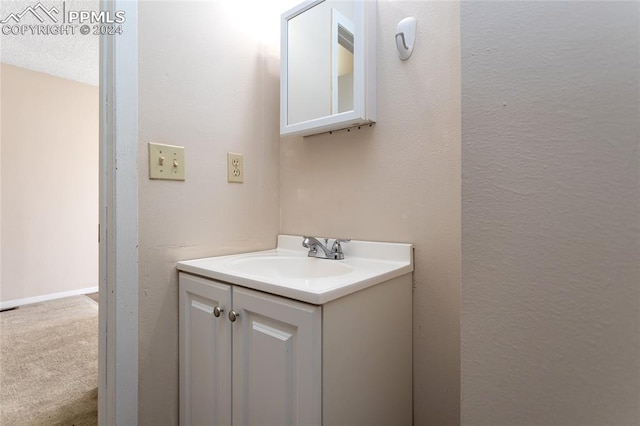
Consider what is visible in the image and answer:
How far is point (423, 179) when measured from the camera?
1.06 metres

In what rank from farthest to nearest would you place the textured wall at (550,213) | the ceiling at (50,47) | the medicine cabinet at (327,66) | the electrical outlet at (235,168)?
1. the ceiling at (50,47)
2. the electrical outlet at (235,168)
3. the medicine cabinet at (327,66)
4. the textured wall at (550,213)

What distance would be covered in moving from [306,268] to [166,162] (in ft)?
2.03

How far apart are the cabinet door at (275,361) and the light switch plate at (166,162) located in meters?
0.48

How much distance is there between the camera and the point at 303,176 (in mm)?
1396

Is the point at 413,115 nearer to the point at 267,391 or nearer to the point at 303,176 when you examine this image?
the point at 303,176

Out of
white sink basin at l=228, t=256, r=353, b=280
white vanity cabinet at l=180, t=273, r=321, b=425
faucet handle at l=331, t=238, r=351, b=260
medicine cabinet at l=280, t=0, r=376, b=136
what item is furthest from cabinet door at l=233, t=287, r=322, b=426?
medicine cabinet at l=280, t=0, r=376, b=136

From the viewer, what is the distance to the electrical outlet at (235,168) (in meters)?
1.28

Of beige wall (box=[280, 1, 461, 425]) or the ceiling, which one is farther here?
the ceiling

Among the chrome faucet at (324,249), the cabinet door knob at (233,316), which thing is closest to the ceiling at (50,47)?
the chrome faucet at (324,249)

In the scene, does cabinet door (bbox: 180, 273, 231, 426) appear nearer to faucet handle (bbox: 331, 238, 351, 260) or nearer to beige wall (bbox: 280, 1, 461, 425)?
faucet handle (bbox: 331, 238, 351, 260)

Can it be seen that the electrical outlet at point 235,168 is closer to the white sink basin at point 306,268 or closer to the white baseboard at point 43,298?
the white sink basin at point 306,268

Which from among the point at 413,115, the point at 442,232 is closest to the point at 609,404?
the point at 442,232

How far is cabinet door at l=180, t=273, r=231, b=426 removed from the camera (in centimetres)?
92

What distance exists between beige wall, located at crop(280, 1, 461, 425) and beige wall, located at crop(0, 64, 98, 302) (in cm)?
310
